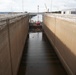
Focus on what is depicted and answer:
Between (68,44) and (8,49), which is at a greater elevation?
(8,49)

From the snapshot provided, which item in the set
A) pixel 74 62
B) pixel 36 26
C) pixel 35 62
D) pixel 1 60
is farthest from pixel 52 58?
pixel 36 26

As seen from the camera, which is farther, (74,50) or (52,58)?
(52,58)

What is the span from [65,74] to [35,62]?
254 cm

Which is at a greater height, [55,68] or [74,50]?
[74,50]

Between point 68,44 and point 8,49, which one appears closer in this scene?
point 8,49

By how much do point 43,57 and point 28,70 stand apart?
2.55 m

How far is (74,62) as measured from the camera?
5.75 metres

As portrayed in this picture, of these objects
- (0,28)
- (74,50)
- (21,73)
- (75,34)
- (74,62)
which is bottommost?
(21,73)

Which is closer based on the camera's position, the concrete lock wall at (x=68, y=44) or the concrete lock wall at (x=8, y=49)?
→ the concrete lock wall at (x=8, y=49)

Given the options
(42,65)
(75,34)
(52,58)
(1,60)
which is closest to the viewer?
(1,60)

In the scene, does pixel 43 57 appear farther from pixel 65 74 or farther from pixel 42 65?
pixel 65 74

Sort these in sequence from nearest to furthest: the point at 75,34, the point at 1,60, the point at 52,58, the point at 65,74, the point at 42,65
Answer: the point at 1,60
the point at 75,34
the point at 65,74
the point at 42,65
the point at 52,58

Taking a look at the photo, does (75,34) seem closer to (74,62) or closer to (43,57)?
(74,62)

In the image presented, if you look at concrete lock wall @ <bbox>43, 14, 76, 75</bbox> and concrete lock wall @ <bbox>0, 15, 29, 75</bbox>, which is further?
concrete lock wall @ <bbox>43, 14, 76, 75</bbox>
